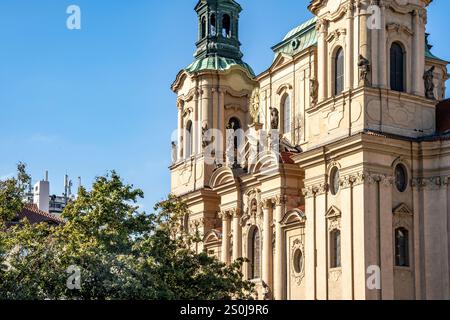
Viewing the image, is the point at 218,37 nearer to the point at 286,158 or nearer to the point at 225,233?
the point at 225,233

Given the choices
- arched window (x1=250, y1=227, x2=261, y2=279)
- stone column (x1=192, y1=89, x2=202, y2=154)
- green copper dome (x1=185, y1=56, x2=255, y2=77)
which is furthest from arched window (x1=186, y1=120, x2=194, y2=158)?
arched window (x1=250, y1=227, x2=261, y2=279)

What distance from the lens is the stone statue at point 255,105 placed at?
51.5 meters

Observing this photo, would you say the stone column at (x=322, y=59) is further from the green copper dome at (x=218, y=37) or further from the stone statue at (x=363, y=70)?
the green copper dome at (x=218, y=37)

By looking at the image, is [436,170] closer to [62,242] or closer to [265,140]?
[265,140]

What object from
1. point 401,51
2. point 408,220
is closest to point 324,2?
point 401,51

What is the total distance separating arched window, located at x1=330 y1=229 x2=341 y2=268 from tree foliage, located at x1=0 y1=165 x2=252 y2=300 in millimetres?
5039

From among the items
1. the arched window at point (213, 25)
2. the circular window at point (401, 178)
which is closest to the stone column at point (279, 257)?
the circular window at point (401, 178)

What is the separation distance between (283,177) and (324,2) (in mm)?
8177

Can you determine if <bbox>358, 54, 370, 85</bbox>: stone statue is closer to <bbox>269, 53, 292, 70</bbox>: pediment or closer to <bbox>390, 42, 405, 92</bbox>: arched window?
<bbox>390, 42, 405, 92</bbox>: arched window

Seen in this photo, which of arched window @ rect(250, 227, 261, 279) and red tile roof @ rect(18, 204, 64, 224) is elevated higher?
red tile roof @ rect(18, 204, 64, 224)

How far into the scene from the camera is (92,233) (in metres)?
32.9

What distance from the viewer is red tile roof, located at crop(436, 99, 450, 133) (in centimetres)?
4075

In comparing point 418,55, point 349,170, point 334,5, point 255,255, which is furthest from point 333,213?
point 334,5

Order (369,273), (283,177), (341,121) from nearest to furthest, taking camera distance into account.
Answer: (369,273), (341,121), (283,177)
